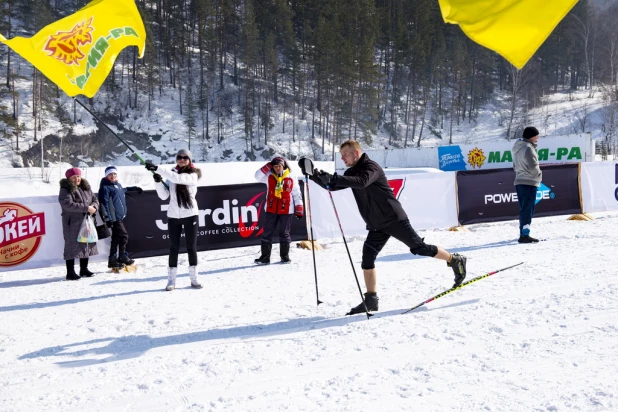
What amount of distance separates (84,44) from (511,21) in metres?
5.24

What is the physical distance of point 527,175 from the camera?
28.8 feet

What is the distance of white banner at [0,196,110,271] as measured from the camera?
7984mm

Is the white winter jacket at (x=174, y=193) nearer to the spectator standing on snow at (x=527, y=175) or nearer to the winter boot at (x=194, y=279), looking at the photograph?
the winter boot at (x=194, y=279)

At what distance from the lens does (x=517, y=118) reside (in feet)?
212

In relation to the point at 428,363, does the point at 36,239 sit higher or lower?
higher

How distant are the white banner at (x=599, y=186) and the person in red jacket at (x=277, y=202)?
25.3ft

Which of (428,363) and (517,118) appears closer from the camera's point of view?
(428,363)

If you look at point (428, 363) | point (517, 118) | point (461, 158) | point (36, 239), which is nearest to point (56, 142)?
point (461, 158)

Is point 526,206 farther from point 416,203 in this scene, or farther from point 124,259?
point 124,259

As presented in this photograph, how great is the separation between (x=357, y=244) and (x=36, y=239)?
585 cm

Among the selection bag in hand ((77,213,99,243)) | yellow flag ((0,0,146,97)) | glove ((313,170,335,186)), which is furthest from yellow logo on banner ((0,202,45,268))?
glove ((313,170,335,186))

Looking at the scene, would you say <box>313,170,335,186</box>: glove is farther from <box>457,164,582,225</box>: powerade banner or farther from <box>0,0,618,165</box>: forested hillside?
<box>0,0,618,165</box>: forested hillside

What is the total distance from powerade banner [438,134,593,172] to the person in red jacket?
21.8m

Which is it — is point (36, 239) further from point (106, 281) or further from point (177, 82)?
point (177, 82)
